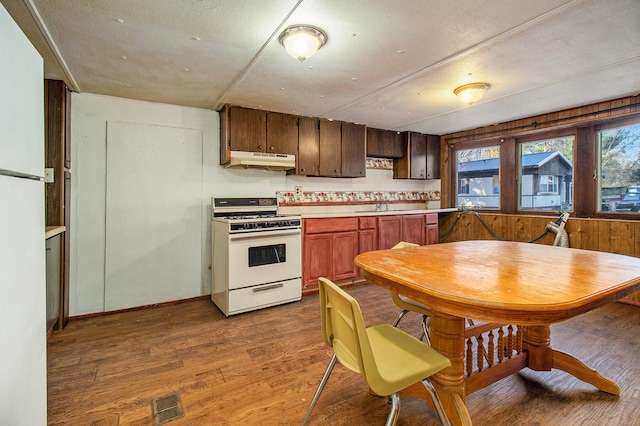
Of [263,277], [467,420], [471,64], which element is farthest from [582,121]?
[263,277]

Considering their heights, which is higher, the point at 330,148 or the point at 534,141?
the point at 534,141

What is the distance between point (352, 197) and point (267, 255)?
6.49ft

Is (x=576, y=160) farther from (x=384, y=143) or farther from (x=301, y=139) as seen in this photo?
(x=301, y=139)

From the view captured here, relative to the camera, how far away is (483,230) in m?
4.79

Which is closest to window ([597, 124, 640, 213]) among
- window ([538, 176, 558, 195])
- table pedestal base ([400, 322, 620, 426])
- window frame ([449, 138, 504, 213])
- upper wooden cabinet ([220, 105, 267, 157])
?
window ([538, 176, 558, 195])

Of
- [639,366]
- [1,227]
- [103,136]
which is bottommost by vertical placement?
[639,366]

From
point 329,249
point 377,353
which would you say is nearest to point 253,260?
point 329,249

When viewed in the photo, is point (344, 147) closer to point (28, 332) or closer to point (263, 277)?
point (263, 277)

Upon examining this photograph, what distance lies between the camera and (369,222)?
418 centimetres

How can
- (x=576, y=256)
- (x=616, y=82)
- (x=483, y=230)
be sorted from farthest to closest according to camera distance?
(x=483, y=230)
(x=616, y=82)
(x=576, y=256)

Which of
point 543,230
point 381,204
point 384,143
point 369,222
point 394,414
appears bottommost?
point 394,414

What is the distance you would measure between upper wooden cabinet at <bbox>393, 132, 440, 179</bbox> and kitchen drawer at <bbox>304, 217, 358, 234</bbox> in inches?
62.2

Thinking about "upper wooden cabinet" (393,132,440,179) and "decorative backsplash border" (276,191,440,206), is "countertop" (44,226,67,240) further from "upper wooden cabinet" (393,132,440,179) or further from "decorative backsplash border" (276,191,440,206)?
"upper wooden cabinet" (393,132,440,179)

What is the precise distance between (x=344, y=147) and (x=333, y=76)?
1650mm
